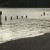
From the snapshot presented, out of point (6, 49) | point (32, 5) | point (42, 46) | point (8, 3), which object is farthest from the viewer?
point (32, 5)

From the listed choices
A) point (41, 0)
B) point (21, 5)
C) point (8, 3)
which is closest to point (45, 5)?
point (41, 0)

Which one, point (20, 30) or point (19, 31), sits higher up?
point (19, 31)

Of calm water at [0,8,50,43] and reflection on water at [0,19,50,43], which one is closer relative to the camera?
reflection on water at [0,19,50,43]

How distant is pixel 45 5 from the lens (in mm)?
148875

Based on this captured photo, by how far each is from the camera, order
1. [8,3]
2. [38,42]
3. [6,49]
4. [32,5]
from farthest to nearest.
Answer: [32,5] < [8,3] < [38,42] < [6,49]

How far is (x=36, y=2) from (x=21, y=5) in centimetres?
1064

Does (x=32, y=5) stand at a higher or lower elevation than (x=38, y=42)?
lower

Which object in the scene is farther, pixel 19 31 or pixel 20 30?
pixel 20 30

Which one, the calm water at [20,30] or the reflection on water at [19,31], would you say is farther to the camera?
the calm water at [20,30]

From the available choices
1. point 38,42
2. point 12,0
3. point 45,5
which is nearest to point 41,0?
point 45,5

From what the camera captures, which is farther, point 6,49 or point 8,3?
point 8,3

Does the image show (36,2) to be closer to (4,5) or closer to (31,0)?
(31,0)

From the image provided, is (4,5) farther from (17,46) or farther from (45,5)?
(17,46)

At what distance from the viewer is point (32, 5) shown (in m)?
151
